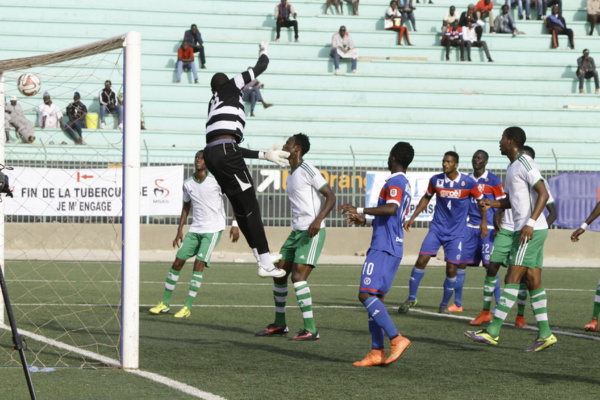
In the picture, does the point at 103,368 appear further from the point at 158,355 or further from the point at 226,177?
the point at 226,177

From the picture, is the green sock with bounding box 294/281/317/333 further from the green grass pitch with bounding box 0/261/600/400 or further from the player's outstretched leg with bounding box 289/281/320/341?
the green grass pitch with bounding box 0/261/600/400

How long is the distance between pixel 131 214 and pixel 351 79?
78.2 feet

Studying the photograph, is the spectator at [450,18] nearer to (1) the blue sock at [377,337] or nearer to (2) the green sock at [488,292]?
(2) the green sock at [488,292]

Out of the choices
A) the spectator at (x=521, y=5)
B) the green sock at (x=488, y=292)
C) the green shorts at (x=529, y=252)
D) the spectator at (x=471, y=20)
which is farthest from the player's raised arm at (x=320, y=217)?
the spectator at (x=521, y=5)

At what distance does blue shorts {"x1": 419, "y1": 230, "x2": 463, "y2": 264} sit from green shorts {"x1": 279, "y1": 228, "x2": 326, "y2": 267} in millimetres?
3162

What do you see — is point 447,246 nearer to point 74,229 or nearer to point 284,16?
point 74,229

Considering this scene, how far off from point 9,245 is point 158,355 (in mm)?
15458

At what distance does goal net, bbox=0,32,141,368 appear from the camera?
8.25 metres

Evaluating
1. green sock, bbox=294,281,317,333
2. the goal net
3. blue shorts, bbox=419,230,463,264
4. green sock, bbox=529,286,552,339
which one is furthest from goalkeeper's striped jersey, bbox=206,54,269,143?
blue shorts, bbox=419,230,463,264

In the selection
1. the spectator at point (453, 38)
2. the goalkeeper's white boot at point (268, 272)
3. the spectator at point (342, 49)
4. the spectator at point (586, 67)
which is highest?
the spectator at point (453, 38)

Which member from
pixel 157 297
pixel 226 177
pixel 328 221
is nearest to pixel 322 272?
pixel 328 221

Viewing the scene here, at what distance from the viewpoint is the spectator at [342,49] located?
3136 centimetres

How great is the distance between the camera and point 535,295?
9961 millimetres

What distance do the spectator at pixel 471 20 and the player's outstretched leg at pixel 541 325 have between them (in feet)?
76.9
